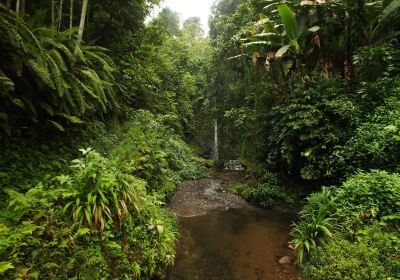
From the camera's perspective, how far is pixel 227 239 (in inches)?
277

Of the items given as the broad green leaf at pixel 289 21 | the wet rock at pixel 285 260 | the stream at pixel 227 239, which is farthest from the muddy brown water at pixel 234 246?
the broad green leaf at pixel 289 21

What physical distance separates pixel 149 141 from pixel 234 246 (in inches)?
180

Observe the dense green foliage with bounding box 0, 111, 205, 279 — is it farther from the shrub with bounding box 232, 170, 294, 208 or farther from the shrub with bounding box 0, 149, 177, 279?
the shrub with bounding box 232, 170, 294, 208

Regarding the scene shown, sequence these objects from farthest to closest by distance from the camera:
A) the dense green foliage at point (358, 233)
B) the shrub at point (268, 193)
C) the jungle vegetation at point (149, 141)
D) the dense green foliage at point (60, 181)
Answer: the shrub at point (268, 193) → the dense green foliage at point (358, 233) → the jungle vegetation at point (149, 141) → the dense green foliage at point (60, 181)

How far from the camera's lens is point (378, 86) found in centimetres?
742

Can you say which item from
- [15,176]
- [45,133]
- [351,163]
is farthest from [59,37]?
[351,163]

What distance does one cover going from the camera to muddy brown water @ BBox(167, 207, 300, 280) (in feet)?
17.6

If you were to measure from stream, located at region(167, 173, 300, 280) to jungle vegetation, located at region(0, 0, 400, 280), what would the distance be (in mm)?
502

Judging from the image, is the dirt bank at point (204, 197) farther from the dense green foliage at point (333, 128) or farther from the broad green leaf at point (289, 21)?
the broad green leaf at point (289, 21)

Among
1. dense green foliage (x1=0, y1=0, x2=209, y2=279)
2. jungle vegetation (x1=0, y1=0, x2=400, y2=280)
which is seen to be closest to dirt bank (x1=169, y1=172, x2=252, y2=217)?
jungle vegetation (x1=0, y1=0, x2=400, y2=280)

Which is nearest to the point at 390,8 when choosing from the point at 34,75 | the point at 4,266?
the point at 34,75

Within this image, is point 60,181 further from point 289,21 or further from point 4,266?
point 289,21

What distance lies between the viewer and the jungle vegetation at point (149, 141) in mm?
4016

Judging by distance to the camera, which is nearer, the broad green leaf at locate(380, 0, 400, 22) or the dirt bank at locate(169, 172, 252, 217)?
the broad green leaf at locate(380, 0, 400, 22)
